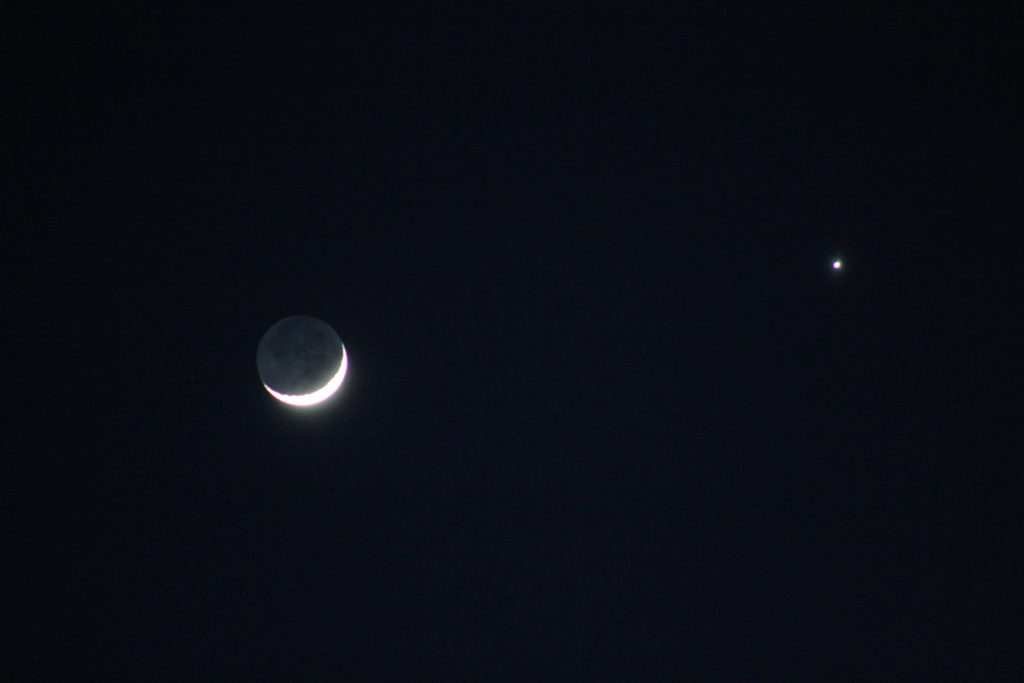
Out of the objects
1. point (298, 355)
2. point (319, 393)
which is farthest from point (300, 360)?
point (319, 393)

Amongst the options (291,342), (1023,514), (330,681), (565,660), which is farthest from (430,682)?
(1023,514)

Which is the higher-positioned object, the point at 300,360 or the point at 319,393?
the point at 300,360

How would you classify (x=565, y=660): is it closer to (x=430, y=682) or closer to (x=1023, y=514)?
(x=430, y=682)

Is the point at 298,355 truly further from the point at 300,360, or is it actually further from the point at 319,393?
the point at 319,393
